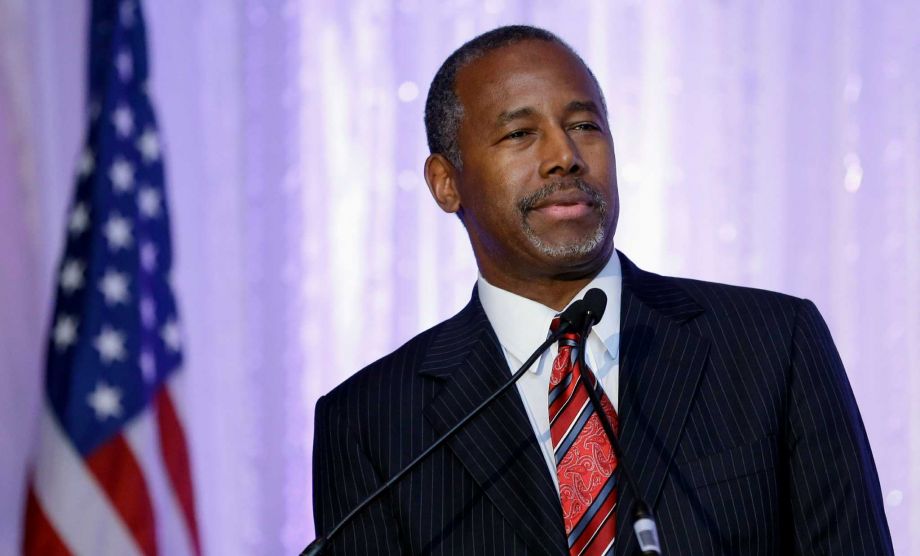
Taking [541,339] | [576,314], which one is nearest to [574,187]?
[541,339]

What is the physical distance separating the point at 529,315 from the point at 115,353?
1043mm

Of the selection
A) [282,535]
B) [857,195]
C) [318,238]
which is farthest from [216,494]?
[857,195]

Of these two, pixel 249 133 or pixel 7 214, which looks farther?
pixel 249 133

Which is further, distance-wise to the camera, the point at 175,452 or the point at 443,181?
the point at 175,452

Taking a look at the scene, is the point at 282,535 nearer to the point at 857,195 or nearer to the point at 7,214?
the point at 7,214

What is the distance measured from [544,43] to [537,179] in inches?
9.9

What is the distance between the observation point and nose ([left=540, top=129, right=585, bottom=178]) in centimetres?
156

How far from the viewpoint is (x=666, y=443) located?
138 cm

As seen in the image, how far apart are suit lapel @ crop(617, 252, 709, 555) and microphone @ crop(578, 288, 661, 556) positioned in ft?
0.14

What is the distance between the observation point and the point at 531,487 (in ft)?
4.71

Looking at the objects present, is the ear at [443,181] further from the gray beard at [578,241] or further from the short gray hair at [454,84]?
the gray beard at [578,241]

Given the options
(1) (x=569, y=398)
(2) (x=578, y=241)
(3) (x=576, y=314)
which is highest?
(2) (x=578, y=241)

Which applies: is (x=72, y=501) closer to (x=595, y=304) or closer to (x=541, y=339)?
(x=541, y=339)

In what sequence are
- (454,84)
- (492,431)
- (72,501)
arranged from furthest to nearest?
(72,501), (454,84), (492,431)
